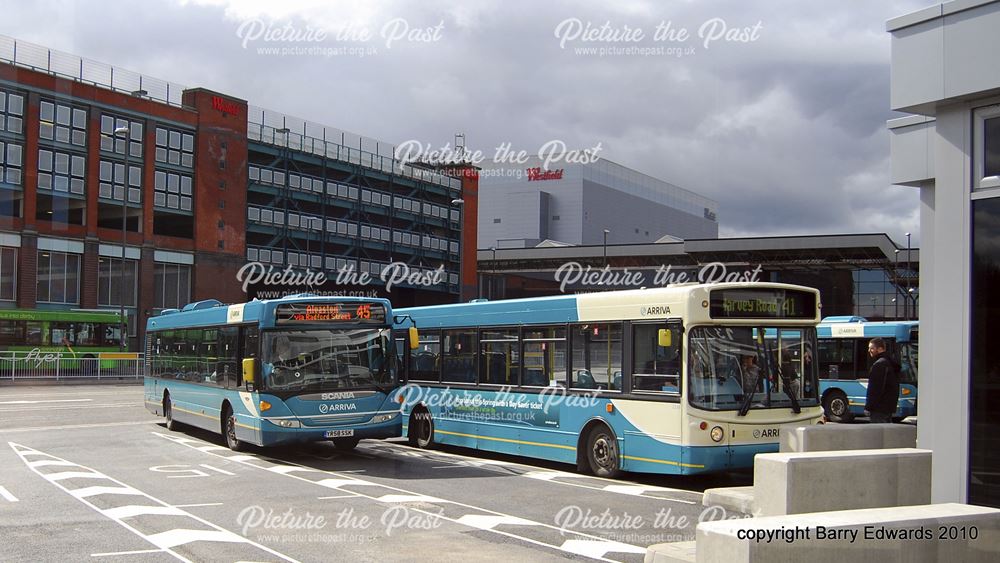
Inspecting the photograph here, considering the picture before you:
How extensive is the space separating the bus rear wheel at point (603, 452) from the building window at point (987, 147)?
789 cm

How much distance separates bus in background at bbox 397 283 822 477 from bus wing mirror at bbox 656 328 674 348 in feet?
0.05

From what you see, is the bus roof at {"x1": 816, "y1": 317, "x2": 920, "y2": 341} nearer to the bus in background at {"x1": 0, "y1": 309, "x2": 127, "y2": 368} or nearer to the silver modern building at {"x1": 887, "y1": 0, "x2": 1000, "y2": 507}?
the silver modern building at {"x1": 887, "y1": 0, "x2": 1000, "y2": 507}

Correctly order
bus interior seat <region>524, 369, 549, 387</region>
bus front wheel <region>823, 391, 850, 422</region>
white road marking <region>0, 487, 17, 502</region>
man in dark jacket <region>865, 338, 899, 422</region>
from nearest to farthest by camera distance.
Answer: white road marking <region>0, 487, 17, 502</region>, man in dark jacket <region>865, 338, 899, 422</region>, bus interior seat <region>524, 369, 549, 387</region>, bus front wheel <region>823, 391, 850, 422</region>

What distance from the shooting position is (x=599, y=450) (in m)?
14.6

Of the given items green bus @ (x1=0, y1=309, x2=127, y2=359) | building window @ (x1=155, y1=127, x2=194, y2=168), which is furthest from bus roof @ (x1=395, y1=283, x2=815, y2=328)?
building window @ (x1=155, y1=127, x2=194, y2=168)

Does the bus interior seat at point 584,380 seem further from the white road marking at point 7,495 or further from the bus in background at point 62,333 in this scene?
the bus in background at point 62,333

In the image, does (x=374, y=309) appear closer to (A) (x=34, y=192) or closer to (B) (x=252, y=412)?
(B) (x=252, y=412)

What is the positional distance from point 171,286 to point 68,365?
1895cm

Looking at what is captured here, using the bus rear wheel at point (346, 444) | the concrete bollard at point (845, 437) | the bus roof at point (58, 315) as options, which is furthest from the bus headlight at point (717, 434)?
the bus roof at point (58, 315)

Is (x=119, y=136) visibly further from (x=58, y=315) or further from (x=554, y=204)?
(x=554, y=204)

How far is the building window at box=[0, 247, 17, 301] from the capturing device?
53344 mm

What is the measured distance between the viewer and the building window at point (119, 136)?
58.1m

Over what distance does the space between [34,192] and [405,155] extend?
34.4m

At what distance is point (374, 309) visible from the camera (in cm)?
1752
